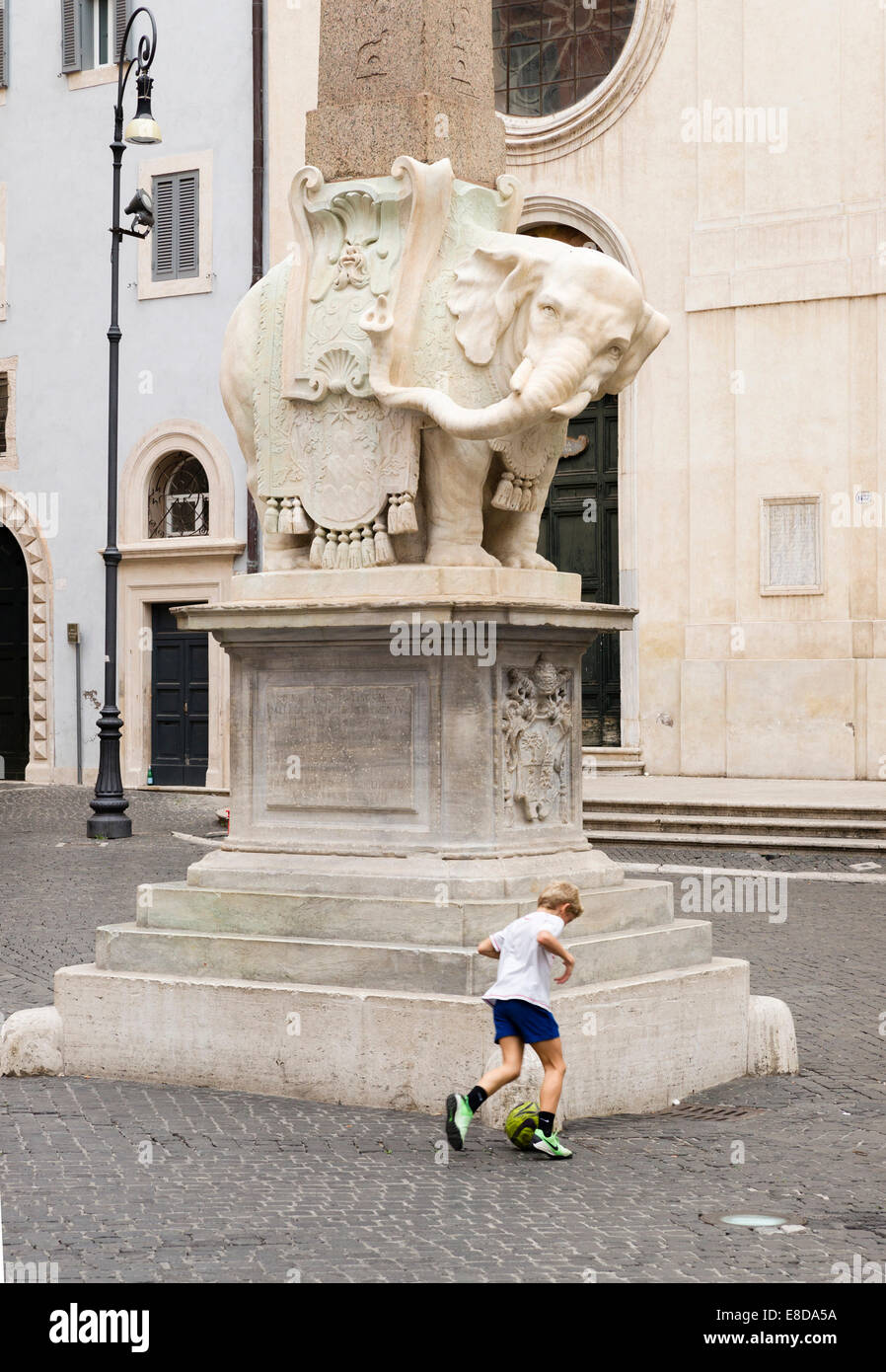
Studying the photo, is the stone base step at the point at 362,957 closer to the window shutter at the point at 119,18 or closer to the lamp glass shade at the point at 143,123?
the lamp glass shade at the point at 143,123

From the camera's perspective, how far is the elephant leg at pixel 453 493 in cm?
750

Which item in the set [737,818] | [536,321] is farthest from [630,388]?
[536,321]

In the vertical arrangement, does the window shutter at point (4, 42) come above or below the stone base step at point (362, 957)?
above

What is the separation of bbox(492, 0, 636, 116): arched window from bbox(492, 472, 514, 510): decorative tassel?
16.7 metres

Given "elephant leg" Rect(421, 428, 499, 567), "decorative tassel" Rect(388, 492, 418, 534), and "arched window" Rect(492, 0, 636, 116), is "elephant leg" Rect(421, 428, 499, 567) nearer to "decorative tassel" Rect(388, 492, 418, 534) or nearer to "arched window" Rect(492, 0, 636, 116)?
"decorative tassel" Rect(388, 492, 418, 534)

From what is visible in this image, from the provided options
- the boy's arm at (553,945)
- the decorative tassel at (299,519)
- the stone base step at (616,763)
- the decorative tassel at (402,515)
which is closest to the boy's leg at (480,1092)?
the boy's arm at (553,945)

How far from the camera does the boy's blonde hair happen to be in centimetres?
652

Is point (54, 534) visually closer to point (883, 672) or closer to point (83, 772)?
point (83, 772)

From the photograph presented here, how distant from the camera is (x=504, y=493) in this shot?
301 inches

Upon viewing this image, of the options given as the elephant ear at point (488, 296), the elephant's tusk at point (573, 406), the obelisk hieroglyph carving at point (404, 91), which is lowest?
the elephant's tusk at point (573, 406)

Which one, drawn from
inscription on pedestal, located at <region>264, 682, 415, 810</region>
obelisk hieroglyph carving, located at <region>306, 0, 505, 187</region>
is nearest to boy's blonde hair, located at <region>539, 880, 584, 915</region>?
inscription on pedestal, located at <region>264, 682, 415, 810</region>

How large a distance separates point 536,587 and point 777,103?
51.3ft

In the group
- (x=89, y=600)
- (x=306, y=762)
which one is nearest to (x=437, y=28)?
(x=306, y=762)

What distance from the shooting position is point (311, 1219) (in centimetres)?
530
